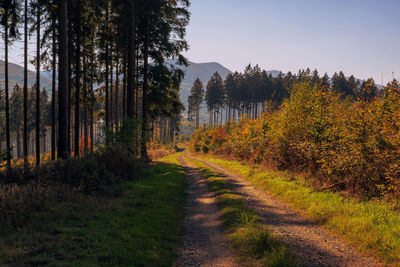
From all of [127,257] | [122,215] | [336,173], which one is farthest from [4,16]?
[336,173]

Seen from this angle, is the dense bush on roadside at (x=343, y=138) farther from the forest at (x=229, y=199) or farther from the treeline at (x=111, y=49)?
the treeline at (x=111, y=49)

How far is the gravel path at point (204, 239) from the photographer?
5.31 m

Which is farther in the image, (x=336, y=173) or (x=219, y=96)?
(x=219, y=96)

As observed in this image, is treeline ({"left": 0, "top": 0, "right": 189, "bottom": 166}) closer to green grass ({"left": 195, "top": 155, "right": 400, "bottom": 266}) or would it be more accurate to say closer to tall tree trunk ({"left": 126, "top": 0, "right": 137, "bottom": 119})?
tall tree trunk ({"left": 126, "top": 0, "right": 137, "bottom": 119})

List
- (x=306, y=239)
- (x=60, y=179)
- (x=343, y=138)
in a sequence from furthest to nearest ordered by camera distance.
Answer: (x=343, y=138) < (x=60, y=179) < (x=306, y=239)

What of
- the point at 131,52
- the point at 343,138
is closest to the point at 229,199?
the point at 343,138

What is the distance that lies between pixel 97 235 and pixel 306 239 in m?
5.36

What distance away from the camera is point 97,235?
18.8 feet

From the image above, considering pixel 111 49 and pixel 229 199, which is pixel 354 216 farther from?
pixel 111 49

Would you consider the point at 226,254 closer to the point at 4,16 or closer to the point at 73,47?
the point at 73,47

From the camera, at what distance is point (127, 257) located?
4922 millimetres

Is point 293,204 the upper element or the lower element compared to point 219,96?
lower

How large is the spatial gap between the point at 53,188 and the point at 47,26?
14.9 m

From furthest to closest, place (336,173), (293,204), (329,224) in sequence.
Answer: (336,173)
(293,204)
(329,224)
